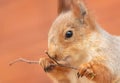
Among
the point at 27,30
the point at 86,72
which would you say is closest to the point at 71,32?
the point at 86,72

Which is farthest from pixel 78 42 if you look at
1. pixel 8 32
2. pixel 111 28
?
pixel 8 32

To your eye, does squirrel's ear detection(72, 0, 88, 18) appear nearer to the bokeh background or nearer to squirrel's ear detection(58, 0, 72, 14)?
squirrel's ear detection(58, 0, 72, 14)

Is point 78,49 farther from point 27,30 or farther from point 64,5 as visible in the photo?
point 27,30

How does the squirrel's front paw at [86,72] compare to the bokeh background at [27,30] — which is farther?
the bokeh background at [27,30]

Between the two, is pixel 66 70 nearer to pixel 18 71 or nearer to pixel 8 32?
pixel 18 71

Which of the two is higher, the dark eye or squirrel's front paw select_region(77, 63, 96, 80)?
the dark eye

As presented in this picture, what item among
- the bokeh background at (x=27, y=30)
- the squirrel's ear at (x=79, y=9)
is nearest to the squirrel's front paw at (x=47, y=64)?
the squirrel's ear at (x=79, y=9)

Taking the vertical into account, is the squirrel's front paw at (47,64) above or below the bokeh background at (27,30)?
above

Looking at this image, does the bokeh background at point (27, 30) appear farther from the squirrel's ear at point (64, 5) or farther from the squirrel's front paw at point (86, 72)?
the squirrel's front paw at point (86, 72)

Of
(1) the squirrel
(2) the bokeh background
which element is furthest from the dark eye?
(2) the bokeh background
